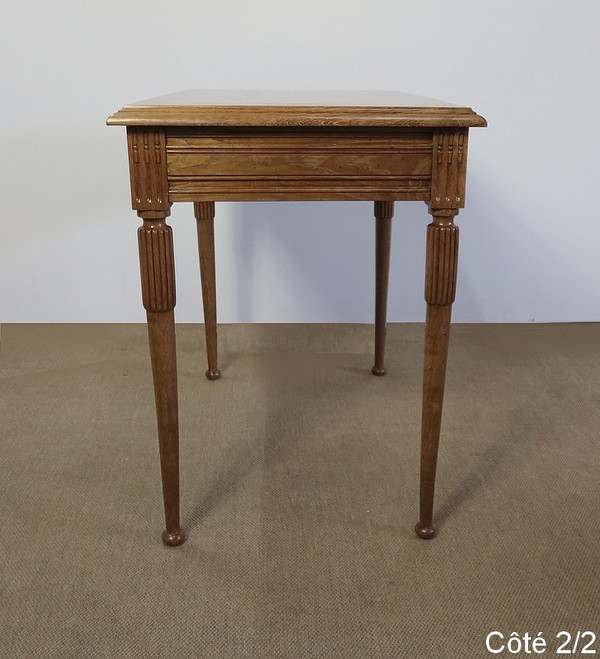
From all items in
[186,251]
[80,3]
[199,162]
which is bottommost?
[186,251]

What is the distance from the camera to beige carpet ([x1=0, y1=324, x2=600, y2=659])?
1.20m

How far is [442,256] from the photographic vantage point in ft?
4.20

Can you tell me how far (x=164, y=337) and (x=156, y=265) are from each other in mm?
132

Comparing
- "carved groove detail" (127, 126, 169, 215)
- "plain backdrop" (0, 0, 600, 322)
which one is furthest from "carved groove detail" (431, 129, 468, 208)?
"plain backdrop" (0, 0, 600, 322)

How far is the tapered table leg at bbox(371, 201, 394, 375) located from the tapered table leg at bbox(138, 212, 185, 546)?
2.77ft

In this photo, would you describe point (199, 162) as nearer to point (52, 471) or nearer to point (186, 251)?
point (52, 471)

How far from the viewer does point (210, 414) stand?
196 cm

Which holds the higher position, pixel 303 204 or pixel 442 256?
pixel 442 256

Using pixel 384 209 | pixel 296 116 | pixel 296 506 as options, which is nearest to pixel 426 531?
pixel 296 506

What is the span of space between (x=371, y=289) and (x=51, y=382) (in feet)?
3.66

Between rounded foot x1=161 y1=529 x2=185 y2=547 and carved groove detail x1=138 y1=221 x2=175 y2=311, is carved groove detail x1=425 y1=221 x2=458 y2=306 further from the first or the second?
rounded foot x1=161 y1=529 x2=185 y2=547

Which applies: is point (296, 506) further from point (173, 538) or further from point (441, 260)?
point (441, 260)

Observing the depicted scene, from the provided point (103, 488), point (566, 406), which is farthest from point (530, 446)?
point (103, 488)

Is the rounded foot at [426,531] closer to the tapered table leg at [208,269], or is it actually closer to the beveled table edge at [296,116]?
the beveled table edge at [296,116]
